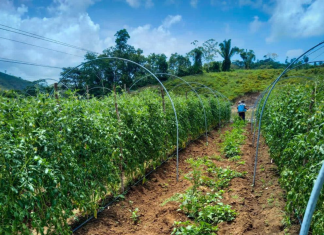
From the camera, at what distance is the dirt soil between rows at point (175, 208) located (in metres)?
3.85

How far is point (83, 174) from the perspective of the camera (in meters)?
3.60

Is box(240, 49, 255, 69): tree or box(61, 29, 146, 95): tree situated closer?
box(61, 29, 146, 95): tree

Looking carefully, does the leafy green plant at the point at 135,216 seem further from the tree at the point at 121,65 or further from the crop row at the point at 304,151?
the tree at the point at 121,65

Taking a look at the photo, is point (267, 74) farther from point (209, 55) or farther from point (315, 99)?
point (315, 99)

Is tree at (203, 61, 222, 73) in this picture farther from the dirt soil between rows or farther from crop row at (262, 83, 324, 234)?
crop row at (262, 83, 324, 234)

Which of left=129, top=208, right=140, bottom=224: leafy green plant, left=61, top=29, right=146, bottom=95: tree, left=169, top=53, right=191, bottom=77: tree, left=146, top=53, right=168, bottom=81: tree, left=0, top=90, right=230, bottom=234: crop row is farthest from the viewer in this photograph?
left=169, top=53, right=191, bottom=77: tree

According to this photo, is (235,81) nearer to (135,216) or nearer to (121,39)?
(121,39)

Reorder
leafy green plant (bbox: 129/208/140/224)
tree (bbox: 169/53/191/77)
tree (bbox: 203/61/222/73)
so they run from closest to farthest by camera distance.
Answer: leafy green plant (bbox: 129/208/140/224)
tree (bbox: 169/53/191/77)
tree (bbox: 203/61/222/73)

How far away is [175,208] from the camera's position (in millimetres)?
4508

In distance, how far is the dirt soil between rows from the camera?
3852 millimetres

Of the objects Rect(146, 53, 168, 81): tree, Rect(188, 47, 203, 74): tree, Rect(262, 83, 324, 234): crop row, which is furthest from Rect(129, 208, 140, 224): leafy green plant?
Rect(188, 47, 203, 74): tree

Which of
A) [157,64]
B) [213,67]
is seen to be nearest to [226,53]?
[213,67]

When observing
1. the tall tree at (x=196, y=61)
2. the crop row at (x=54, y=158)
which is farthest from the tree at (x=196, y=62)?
the crop row at (x=54, y=158)

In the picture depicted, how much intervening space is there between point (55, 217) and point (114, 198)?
211 cm
